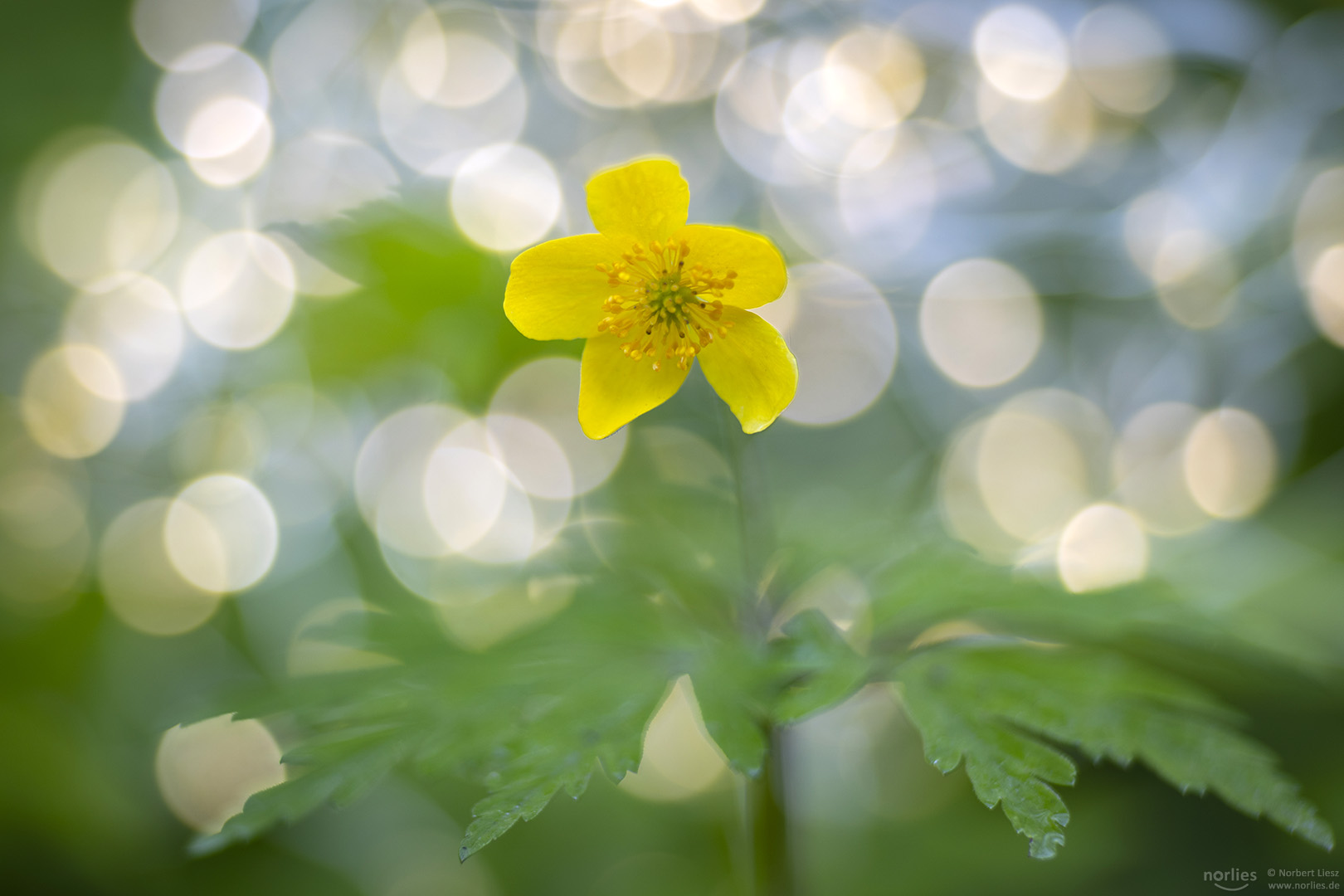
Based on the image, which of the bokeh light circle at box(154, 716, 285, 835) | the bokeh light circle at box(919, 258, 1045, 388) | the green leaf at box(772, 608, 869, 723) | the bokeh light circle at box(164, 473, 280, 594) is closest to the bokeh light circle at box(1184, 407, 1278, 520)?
the bokeh light circle at box(919, 258, 1045, 388)

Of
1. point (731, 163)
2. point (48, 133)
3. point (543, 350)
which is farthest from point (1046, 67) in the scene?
point (48, 133)

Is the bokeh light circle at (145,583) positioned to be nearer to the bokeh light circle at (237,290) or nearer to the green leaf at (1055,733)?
the bokeh light circle at (237,290)

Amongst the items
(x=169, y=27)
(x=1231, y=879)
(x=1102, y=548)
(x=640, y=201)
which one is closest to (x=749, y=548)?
(x=640, y=201)

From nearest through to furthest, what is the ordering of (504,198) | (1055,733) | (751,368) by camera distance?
1. (1055,733)
2. (751,368)
3. (504,198)

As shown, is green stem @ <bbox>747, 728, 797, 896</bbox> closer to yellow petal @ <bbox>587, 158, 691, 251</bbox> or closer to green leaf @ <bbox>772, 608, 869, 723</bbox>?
green leaf @ <bbox>772, 608, 869, 723</bbox>

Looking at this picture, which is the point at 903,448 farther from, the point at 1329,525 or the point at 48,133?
the point at 48,133

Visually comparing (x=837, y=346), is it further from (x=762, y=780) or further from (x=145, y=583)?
(x=145, y=583)
